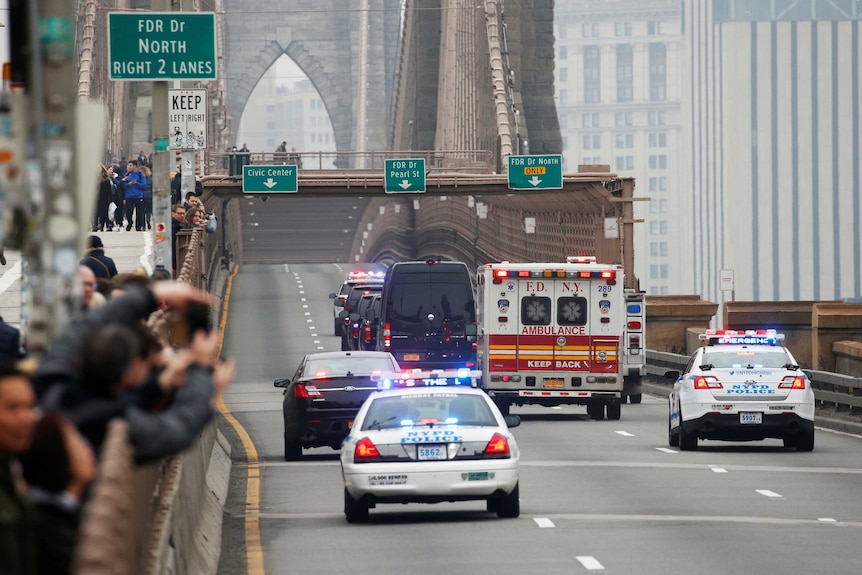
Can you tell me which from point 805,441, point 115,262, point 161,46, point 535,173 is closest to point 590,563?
point 161,46

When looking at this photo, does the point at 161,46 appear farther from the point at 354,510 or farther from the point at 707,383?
the point at 707,383

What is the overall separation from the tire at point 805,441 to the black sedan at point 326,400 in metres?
5.57

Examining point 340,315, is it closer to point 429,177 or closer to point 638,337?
point 429,177

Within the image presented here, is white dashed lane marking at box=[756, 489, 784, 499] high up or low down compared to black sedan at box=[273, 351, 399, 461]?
down

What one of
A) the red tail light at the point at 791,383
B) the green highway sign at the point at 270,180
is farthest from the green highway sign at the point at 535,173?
the red tail light at the point at 791,383

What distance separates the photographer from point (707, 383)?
23688 mm

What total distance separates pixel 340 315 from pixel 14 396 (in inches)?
1841

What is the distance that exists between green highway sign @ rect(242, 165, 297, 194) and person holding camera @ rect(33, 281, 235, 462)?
52499 millimetres

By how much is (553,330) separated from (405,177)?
31389 millimetres

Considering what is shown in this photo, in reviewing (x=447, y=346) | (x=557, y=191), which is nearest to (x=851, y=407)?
(x=447, y=346)

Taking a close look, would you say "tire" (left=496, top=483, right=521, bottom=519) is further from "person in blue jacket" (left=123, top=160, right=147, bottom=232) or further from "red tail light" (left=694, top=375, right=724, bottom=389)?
"person in blue jacket" (left=123, top=160, right=147, bottom=232)

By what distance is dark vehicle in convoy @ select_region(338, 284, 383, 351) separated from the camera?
1822 inches

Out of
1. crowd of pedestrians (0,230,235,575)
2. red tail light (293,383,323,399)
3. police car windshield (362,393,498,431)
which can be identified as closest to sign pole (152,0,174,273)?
red tail light (293,383,323,399)

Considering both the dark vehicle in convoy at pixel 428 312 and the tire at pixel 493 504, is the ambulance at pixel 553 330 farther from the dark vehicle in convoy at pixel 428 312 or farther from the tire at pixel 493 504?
the tire at pixel 493 504
